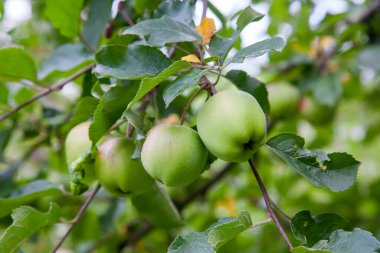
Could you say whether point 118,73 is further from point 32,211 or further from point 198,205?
point 198,205

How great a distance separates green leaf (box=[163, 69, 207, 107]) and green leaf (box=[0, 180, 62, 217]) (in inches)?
15.9

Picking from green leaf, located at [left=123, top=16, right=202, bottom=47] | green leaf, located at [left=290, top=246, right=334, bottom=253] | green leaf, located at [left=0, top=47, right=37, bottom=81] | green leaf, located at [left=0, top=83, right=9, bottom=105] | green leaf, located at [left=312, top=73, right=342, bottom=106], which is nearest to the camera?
green leaf, located at [left=290, top=246, right=334, bottom=253]

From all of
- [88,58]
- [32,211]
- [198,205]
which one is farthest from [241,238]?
[32,211]

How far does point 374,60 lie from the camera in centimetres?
151

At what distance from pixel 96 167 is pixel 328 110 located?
97 centimetres

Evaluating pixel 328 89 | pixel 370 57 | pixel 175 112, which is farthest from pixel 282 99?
pixel 175 112

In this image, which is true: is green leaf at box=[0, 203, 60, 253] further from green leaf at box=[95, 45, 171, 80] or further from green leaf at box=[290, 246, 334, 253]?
green leaf at box=[290, 246, 334, 253]

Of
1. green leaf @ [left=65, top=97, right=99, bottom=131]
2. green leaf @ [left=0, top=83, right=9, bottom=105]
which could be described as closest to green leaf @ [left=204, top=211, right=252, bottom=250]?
green leaf @ [left=65, top=97, right=99, bottom=131]

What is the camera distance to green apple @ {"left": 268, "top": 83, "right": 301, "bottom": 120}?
5.02ft

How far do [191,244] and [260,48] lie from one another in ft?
0.92

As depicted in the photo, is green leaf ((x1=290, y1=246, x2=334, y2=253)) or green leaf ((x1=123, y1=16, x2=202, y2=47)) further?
green leaf ((x1=123, y1=16, x2=202, y2=47))

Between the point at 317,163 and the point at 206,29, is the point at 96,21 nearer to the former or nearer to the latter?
the point at 206,29

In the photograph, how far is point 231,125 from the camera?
2.24 ft

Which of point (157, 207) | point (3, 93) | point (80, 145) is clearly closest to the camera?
point (80, 145)
